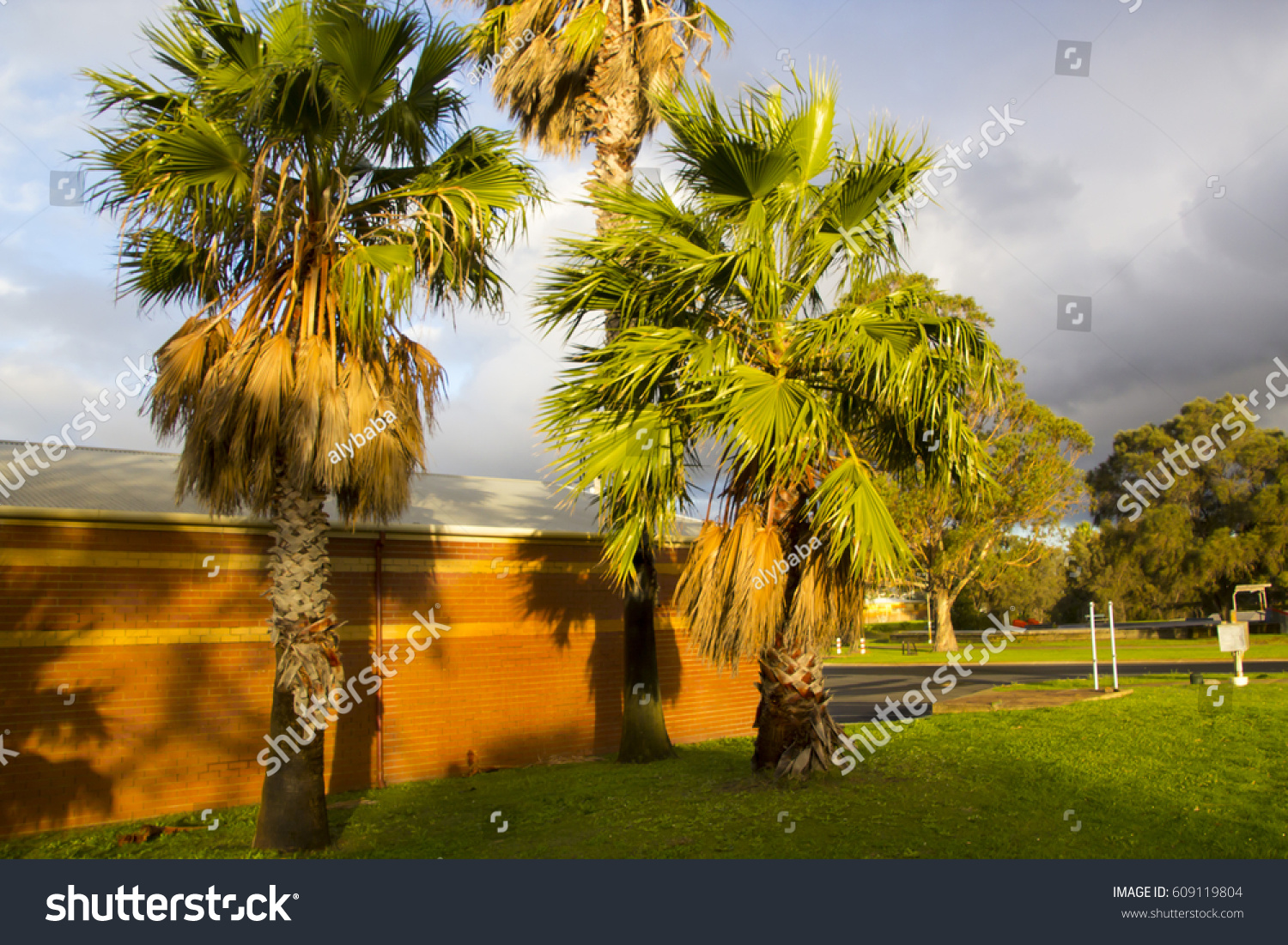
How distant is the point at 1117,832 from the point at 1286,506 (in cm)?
4351

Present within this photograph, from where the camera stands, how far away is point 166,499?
10914 millimetres

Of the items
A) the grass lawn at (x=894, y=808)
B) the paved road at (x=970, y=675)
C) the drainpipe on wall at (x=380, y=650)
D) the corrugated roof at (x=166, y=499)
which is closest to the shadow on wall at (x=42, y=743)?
the grass lawn at (x=894, y=808)

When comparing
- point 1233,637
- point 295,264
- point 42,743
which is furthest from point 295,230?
point 1233,637

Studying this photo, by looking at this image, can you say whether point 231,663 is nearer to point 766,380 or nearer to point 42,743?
point 42,743

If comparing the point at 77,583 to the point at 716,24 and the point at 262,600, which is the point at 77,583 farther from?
→ the point at 716,24

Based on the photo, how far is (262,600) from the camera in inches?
414

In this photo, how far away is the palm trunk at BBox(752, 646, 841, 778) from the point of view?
28.0ft

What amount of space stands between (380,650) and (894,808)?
685 cm

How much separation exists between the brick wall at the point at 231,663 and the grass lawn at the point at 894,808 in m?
0.56

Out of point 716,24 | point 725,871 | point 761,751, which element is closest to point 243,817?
point 761,751

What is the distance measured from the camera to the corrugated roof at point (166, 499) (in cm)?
988

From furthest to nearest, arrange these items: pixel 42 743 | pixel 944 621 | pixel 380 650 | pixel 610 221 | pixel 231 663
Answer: pixel 944 621
pixel 610 221
pixel 380 650
pixel 231 663
pixel 42 743

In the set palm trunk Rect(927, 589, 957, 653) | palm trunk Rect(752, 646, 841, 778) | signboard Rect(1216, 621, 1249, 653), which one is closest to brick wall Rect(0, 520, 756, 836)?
palm trunk Rect(752, 646, 841, 778)

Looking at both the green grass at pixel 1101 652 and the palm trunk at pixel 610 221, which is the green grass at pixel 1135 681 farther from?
the palm trunk at pixel 610 221
